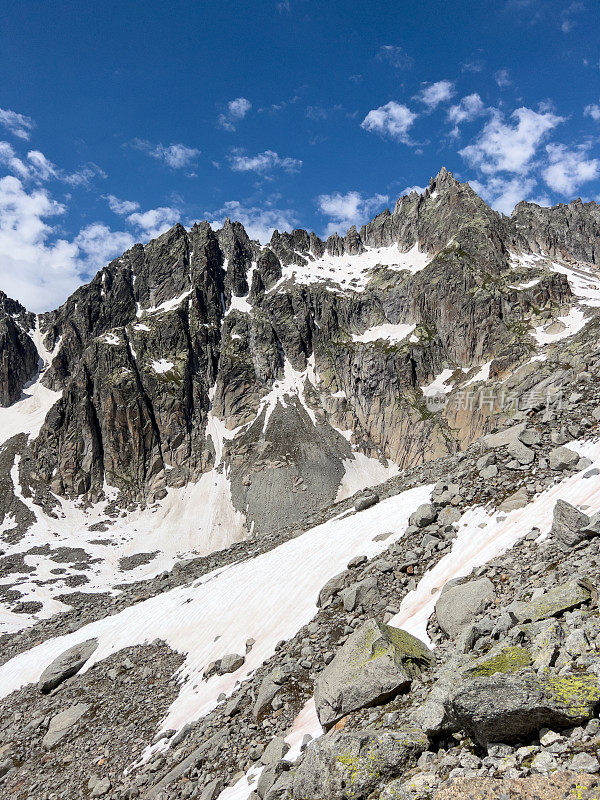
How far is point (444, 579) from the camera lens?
13969 mm

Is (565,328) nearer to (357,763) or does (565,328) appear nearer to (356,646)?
(356,646)

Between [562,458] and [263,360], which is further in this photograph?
[263,360]

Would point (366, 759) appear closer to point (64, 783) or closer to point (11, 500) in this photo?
point (64, 783)

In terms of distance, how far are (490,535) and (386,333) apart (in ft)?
468

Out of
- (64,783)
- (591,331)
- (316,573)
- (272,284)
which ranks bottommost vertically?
(64,783)

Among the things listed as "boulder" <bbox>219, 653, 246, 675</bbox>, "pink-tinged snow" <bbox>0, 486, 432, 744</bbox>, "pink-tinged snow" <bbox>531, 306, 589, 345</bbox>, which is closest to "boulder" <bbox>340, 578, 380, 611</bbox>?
"pink-tinged snow" <bbox>0, 486, 432, 744</bbox>

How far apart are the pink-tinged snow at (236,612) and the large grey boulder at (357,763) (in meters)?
9.40

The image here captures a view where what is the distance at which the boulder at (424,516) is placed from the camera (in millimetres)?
17609

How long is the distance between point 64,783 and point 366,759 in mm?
15769

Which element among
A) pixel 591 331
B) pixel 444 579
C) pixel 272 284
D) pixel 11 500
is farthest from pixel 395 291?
pixel 444 579

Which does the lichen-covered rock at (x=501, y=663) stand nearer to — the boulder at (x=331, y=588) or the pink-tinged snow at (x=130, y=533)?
the boulder at (x=331, y=588)

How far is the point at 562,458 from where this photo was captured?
1582cm

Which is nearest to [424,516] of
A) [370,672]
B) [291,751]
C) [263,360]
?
[370,672]

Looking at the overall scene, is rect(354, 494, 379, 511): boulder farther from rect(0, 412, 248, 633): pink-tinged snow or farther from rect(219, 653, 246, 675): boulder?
rect(0, 412, 248, 633): pink-tinged snow
